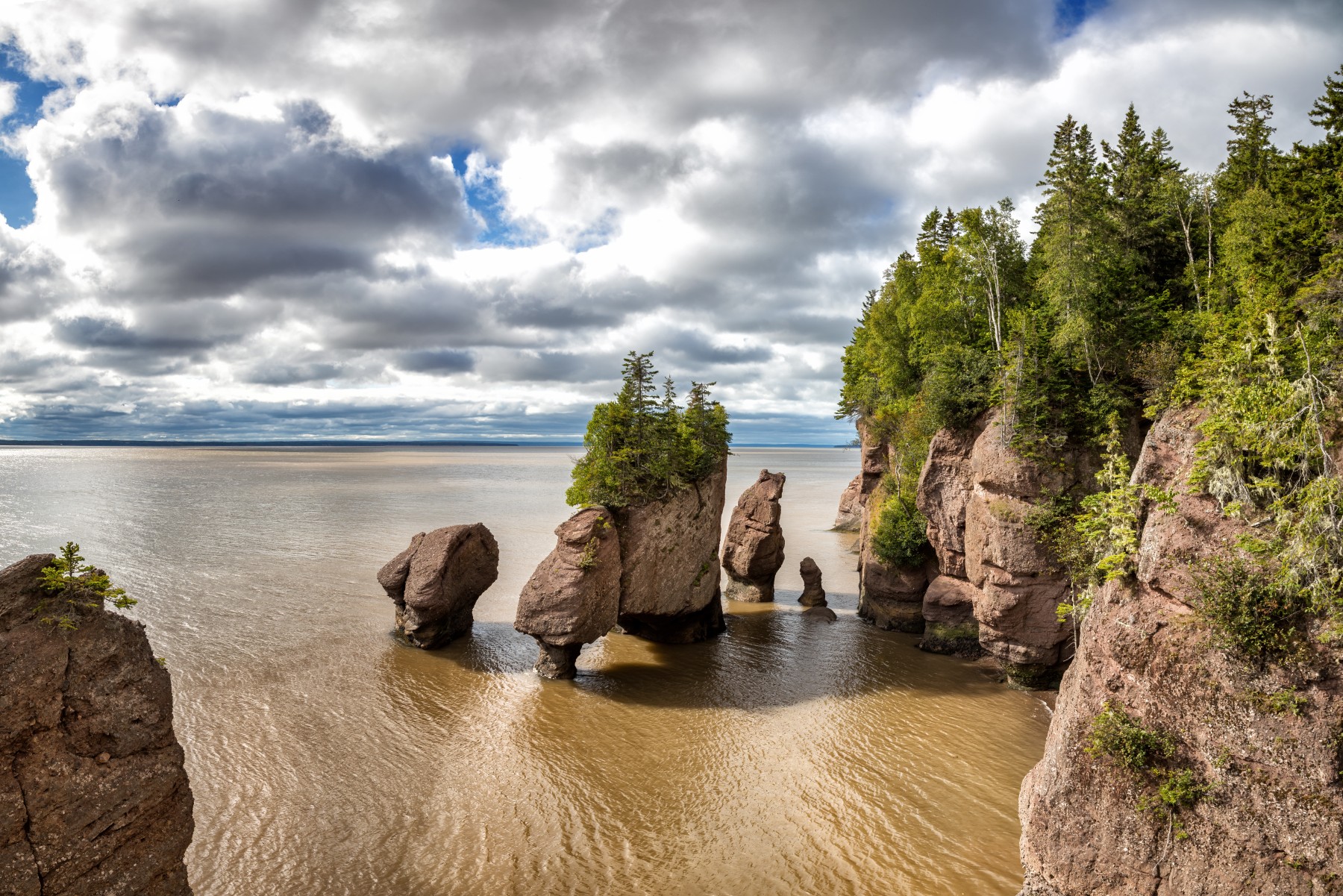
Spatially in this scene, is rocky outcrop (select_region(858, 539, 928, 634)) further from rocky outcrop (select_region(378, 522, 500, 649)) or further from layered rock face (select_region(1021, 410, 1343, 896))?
rocky outcrop (select_region(378, 522, 500, 649))

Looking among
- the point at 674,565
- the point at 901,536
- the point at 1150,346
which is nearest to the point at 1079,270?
the point at 1150,346

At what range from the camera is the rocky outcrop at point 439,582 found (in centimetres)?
3167

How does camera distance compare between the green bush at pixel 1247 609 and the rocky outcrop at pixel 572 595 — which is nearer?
the green bush at pixel 1247 609

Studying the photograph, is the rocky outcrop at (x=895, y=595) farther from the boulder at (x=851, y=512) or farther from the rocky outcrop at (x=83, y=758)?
the rocky outcrop at (x=83, y=758)

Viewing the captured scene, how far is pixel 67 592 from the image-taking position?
10688 mm

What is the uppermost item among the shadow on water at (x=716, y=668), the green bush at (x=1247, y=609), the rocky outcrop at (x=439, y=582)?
the green bush at (x=1247, y=609)

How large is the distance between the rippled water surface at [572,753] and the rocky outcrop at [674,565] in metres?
1.52

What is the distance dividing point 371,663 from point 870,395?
3386 cm

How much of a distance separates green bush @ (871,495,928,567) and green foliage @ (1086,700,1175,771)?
865 inches

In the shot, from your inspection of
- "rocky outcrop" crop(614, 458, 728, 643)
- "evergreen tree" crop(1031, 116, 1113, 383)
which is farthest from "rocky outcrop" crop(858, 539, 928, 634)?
"evergreen tree" crop(1031, 116, 1113, 383)

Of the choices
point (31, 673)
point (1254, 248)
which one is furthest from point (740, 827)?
point (1254, 248)

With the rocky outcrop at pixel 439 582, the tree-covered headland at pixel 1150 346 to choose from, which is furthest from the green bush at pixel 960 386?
the rocky outcrop at pixel 439 582

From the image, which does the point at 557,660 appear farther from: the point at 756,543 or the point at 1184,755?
the point at 1184,755

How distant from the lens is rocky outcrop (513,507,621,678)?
93.2 ft
